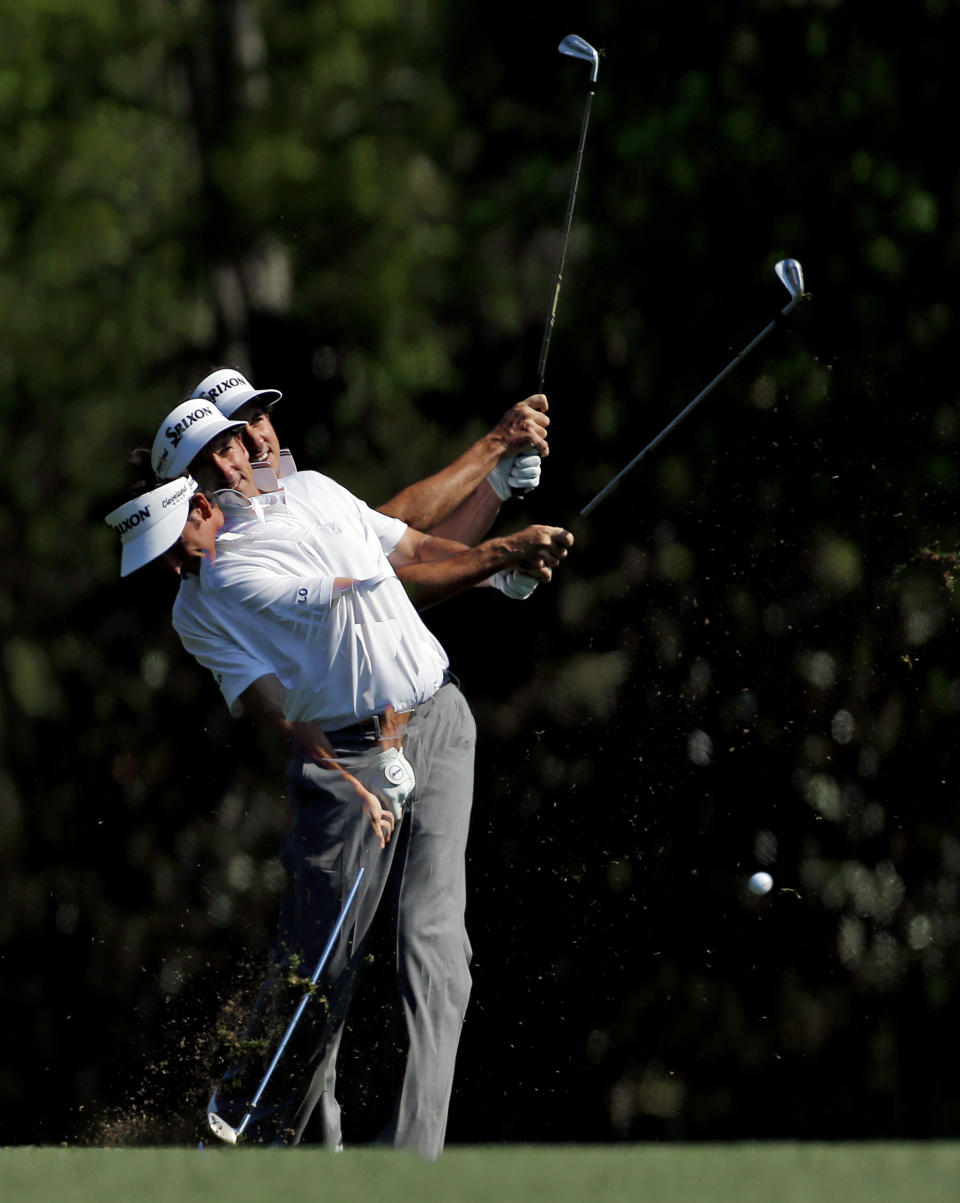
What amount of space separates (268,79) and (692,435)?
10.7 ft

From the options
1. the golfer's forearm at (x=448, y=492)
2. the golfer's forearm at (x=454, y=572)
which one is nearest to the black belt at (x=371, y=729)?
the golfer's forearm at (x=454, y=572)

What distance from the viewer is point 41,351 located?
9.43m

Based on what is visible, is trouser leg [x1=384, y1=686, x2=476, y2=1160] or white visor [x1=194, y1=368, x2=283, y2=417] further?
white visor [x1=194, y1=368, x2=283, y2=417]

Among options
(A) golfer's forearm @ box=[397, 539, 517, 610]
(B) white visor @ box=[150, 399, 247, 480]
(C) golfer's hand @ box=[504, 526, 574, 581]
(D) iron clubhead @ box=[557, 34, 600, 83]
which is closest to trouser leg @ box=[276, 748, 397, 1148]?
(A) golfer's forearm @ box=[397, 539, 517, 610]

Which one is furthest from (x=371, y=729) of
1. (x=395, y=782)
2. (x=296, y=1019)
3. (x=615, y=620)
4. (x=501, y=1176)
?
(x=615, y=620)

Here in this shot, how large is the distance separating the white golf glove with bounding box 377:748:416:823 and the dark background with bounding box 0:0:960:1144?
1486 millimetres

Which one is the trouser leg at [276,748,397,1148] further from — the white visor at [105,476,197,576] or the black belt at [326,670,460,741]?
the white visor at [105,476,197,576]

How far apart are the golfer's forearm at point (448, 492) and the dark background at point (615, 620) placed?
1.63 meters

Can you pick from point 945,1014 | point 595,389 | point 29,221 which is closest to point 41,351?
point 29,221

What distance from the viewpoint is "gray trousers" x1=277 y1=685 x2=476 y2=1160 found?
444 centimetres

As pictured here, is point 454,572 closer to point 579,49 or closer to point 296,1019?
point 296,1019

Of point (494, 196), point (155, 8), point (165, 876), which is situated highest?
point (494, 196)

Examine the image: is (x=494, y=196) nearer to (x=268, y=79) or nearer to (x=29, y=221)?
(x=268, y=79)

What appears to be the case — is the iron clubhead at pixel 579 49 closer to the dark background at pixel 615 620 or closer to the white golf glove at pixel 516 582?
the white golf glove at pixel 516 582
